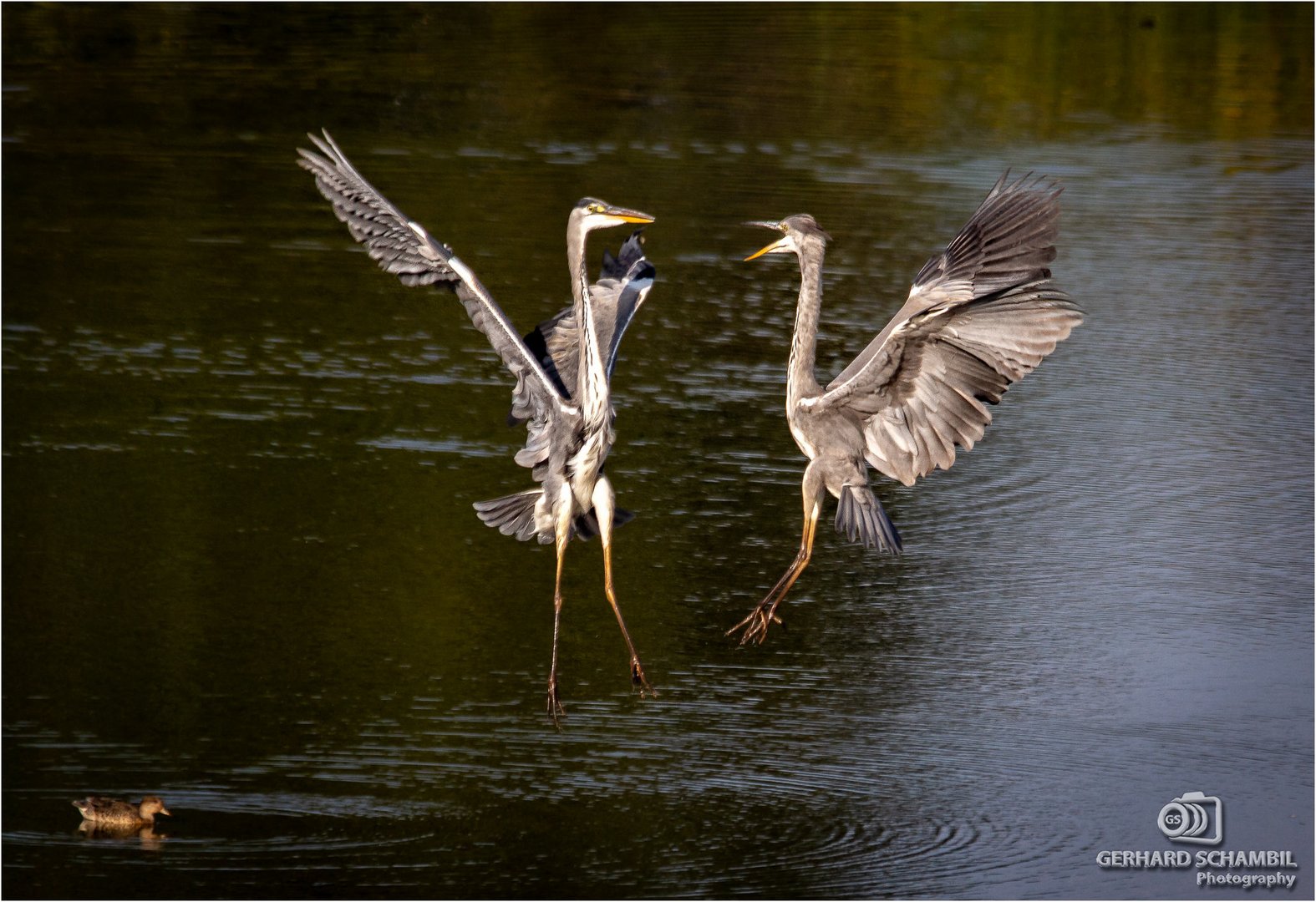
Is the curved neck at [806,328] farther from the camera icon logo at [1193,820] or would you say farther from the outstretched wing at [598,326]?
the camera icon logo at [1193,820]

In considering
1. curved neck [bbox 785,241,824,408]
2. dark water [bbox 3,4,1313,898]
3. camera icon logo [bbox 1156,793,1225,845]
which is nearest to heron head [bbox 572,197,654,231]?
curved neck [bbox 785,241,824,408]

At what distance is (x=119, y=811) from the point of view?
746 cm

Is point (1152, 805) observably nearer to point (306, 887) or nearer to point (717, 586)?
point (717, 586)

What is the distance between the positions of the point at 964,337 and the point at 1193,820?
8.50ft

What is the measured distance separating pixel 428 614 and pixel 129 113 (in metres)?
11.5

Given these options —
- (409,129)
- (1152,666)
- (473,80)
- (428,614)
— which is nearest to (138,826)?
(428,614)

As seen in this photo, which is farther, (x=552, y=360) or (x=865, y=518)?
(x=552, y=360)

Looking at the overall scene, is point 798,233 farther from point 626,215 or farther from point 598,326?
point 598,326

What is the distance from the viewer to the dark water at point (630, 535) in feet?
Result: 25.5

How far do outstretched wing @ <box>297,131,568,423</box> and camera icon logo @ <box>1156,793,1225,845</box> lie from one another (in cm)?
313

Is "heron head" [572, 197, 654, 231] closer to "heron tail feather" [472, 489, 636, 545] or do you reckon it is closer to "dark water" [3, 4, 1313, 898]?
"heron tail feather" [472, 489, 636, 545]

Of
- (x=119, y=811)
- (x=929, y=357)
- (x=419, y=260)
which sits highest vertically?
(x=419, y=260)

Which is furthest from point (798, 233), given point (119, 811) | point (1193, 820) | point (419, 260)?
point (119, 811)

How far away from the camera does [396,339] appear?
13.5 metres
